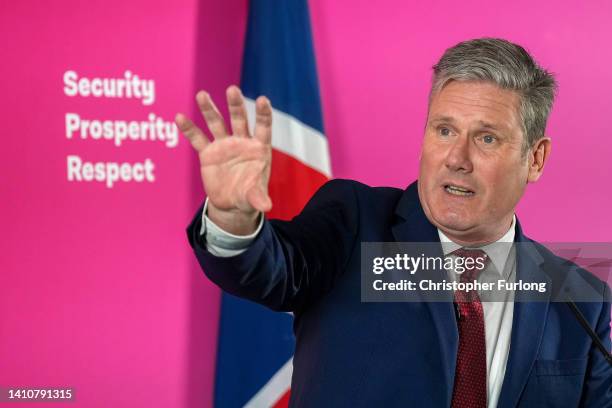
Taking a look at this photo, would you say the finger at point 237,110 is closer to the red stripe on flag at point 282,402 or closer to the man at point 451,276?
the man at point 451,276

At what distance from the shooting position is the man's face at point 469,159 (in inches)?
58.7

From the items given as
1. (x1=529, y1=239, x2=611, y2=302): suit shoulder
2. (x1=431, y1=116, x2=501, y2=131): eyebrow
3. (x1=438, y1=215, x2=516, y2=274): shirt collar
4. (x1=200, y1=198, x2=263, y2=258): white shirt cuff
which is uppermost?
(x1=431, y1=116, x2=501, y2=131): eyebrow

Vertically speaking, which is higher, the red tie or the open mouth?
the open mouth

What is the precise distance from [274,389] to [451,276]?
1477 millimetres

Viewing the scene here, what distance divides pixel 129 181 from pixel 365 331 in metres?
1.74

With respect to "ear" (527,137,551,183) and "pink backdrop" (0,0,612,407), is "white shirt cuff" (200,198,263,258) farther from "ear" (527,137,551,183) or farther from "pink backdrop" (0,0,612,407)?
"pink backdrop" (0,0,612,407)

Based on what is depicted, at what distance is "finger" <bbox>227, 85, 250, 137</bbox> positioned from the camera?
1099mm

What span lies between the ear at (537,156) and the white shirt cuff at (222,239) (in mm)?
689

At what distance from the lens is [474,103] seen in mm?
1505

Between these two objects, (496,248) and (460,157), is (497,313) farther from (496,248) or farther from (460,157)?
(460,157)

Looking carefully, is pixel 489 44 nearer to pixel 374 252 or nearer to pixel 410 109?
pixel 374 252

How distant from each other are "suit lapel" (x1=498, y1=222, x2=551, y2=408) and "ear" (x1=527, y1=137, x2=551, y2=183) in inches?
9.4

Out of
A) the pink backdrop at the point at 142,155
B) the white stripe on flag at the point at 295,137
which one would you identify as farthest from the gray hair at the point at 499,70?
the pink backdrop at the point at 142,155

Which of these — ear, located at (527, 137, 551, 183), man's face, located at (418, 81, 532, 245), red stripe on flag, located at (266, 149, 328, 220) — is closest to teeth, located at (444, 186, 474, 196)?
man's face, located at (418, 81, 532, 245)
